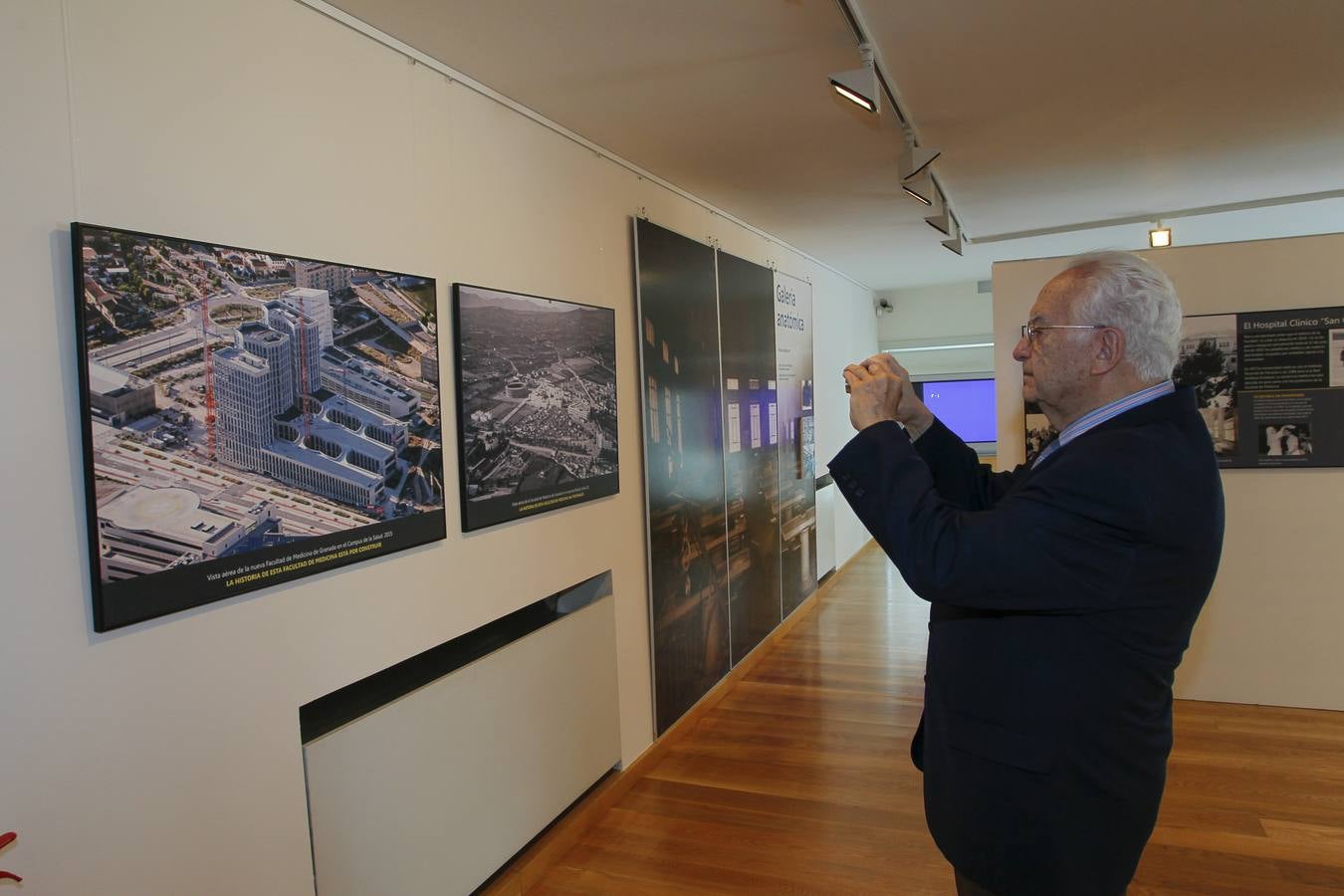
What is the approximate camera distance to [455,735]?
2436 millimetres

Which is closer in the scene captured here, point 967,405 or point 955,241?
point 955,241

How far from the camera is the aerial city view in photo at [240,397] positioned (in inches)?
59.4

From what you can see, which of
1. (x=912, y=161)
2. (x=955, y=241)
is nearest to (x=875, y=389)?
(x=912, y=161)

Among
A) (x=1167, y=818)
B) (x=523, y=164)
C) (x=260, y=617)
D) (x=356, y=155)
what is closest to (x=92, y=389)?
(x=260, y=617)

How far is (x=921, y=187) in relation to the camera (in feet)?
12.3

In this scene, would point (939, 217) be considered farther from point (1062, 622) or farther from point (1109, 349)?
point (1062, 622)

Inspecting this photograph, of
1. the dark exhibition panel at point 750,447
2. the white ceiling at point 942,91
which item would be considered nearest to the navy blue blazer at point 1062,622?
the white ceiling at point 942,91

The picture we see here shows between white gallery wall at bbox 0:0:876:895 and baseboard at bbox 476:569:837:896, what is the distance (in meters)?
0.41

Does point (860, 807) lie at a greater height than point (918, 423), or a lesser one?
lesser

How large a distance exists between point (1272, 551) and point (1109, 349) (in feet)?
12.1

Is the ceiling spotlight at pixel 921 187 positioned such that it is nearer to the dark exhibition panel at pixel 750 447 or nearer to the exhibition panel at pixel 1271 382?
the dark exhibition panel at pixel 750 447

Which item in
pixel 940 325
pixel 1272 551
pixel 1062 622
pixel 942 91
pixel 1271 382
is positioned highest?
pixel 942 91

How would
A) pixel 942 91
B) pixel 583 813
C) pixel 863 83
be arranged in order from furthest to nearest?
pixel 583 813 < pixel 942 91 < pixel 863 83

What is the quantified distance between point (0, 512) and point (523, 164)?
77.4 inches
